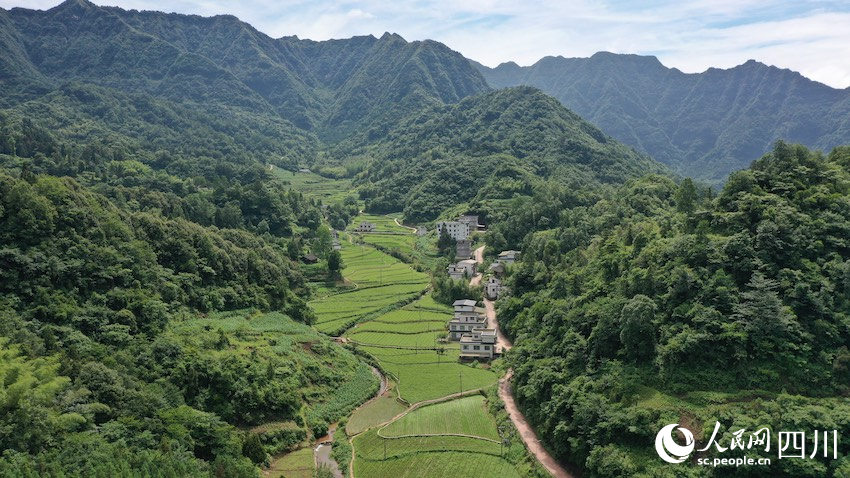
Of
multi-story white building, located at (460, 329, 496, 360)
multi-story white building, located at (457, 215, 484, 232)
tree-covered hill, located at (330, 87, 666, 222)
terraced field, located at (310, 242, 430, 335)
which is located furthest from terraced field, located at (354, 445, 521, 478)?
tree-covered hill, located at (330, 87, 666, 222)

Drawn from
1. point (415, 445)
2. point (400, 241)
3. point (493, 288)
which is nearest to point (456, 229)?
point (400, 241)

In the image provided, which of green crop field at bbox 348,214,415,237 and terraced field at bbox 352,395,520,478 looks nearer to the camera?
terraced field at bbox 352,395,520,478

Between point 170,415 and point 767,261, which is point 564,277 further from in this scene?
point 170,415

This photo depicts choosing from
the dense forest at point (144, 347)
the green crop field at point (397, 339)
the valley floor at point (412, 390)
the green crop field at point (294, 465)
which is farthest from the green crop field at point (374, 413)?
the green crop field at point (397, 339)

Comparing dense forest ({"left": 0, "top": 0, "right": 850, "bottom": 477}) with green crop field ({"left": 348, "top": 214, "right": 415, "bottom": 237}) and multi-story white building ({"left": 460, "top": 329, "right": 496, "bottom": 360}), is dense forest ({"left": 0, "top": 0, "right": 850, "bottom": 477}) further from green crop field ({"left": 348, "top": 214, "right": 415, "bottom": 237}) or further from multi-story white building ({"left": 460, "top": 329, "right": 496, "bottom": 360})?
green crop field ({"left": 348, "top": 214, "right": 415, "bottom": 237})

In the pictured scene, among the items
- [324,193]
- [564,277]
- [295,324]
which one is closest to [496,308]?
[564,277]

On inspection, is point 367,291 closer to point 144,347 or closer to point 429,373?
point 429,373
